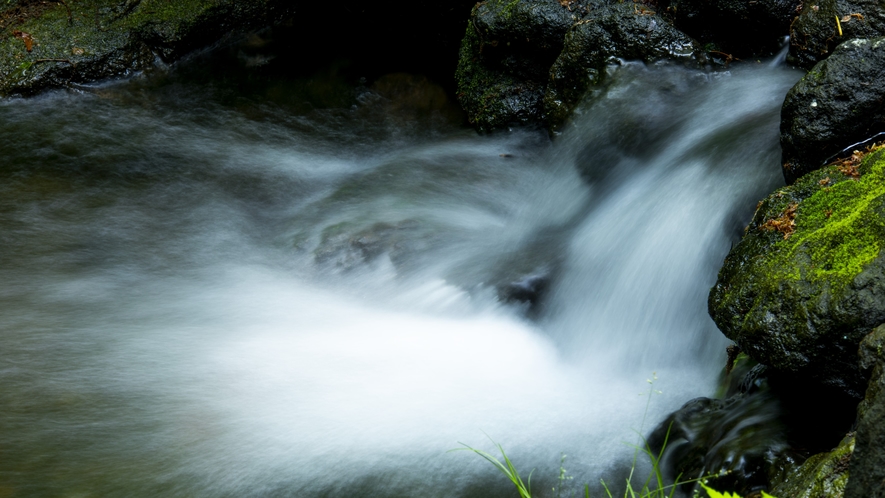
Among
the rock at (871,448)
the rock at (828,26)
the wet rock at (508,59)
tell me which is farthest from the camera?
the wet rock at (508,59)

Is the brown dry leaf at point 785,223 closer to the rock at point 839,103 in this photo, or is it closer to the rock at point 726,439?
the rock at point 839,103

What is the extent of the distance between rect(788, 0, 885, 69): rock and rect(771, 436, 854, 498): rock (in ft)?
9.09

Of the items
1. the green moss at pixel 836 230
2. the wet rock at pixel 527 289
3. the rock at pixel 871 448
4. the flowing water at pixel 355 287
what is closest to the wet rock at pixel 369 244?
the flowing water at pixel 355 287

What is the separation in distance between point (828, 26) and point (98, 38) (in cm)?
684

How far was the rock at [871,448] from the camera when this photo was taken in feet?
6.39

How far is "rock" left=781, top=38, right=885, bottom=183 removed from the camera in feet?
11.7

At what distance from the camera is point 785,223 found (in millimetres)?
3275

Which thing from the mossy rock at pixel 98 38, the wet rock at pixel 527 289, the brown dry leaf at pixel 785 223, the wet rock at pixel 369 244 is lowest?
the wet rock at pixel 527 289

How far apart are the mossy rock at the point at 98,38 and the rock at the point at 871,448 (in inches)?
299

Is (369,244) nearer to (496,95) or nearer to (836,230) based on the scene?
(496,95)

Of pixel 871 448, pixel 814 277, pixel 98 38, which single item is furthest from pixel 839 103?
pixel 98 38

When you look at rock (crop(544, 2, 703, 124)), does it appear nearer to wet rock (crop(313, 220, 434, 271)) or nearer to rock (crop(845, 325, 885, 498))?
wet rock (crop(313, 220, 434, 271))

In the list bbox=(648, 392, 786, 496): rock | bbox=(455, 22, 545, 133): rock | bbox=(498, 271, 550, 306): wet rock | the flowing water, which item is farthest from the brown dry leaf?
bbox=(455, 22, 545, 133): rock

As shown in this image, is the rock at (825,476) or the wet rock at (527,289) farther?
the wet rock at (527,289)
